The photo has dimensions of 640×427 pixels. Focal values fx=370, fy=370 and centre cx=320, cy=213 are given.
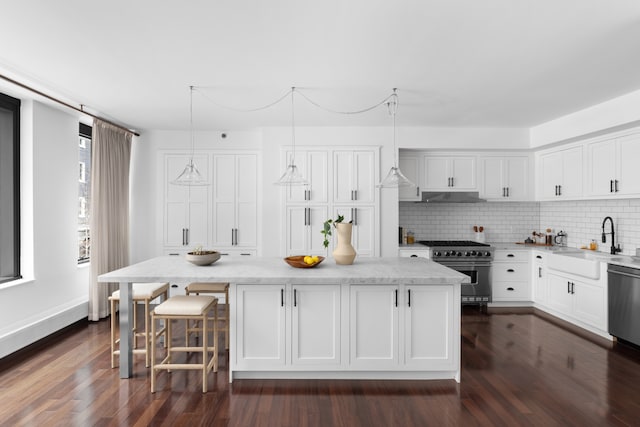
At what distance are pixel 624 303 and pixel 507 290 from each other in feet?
5.43

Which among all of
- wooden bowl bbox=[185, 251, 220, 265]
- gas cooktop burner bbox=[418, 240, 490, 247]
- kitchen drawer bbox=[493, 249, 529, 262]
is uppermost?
wooden bowl bbox=[185, 251, 220, 265]

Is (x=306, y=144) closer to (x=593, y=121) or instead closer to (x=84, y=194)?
(x=84, y=194)

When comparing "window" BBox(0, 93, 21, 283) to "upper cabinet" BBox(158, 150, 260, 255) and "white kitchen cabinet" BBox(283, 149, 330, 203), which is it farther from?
"white kitchen cabinet" BBox(283, 149, 330, 203)

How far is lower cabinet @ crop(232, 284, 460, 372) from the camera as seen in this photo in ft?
10.2

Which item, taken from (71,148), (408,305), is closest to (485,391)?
(408,305)

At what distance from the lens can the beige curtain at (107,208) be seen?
4.78 metres

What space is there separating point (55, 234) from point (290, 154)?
122 inches

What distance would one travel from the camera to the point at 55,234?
4.38 meters

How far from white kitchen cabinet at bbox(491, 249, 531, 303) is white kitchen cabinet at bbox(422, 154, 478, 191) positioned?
1.15 metres

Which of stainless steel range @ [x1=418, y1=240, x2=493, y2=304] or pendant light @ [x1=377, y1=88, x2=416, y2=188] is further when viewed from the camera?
stainless steel range @ [x1=418, y1=240, x2=493, y2=304]

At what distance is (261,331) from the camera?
313 centimetres

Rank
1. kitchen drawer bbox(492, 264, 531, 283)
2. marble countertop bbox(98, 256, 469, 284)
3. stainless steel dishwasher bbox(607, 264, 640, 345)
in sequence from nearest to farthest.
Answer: marble countertop bbox(98, 256, 469, 284) < stainless steel dishwasher bbox(607, 264, 640, 345) < kitchen drawer bbox(492, 264, 531, 283)

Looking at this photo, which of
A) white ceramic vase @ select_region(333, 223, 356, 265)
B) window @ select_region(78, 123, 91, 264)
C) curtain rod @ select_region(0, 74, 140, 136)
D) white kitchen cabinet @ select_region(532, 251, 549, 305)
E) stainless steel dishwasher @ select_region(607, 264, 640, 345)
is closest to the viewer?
curtain rod @ select_region(0, 74, 140, 136)

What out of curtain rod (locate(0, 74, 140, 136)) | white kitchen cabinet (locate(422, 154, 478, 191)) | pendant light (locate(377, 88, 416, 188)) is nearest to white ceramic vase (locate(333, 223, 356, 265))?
pendant light (locate(377, 88, 416, 188))
